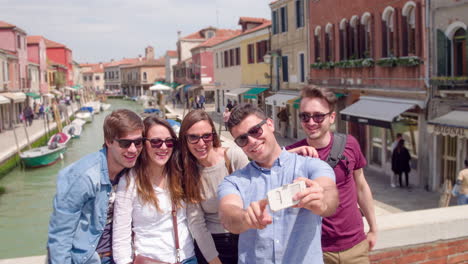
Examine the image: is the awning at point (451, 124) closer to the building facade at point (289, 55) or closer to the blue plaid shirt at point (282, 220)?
the blue plaid shirt at point (282, 220)

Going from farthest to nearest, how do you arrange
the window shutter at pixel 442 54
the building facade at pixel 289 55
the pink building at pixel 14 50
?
the pink building at pixel 14 50 < the building facade at pixel 289 55 < the window shutter at pixel 442 54

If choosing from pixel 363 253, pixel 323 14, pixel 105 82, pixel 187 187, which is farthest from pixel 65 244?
pixel 105 82

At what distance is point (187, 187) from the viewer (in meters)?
2.72

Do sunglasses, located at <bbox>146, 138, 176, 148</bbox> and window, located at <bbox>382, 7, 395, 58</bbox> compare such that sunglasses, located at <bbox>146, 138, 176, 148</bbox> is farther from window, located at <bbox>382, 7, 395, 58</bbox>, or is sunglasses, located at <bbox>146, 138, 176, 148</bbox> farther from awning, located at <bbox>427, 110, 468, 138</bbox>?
window, located at <bbox>382, 7, 395, 58</bbox>

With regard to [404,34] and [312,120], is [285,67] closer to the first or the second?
[404,34]

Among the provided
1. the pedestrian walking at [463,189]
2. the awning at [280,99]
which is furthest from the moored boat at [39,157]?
the pedestrian walking at [463,189]

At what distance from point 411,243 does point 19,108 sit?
37.1 m

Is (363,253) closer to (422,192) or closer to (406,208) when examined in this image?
(406,208)

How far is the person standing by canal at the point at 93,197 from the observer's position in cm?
257

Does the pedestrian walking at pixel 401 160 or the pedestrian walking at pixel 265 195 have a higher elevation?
the pedestrian walking at pixel 265 195

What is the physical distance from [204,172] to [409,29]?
1164cm

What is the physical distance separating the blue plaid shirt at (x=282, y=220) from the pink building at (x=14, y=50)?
34300mm

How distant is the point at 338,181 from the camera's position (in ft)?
9.11

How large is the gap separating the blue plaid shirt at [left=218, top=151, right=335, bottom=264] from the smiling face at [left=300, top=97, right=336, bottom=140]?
63cm
